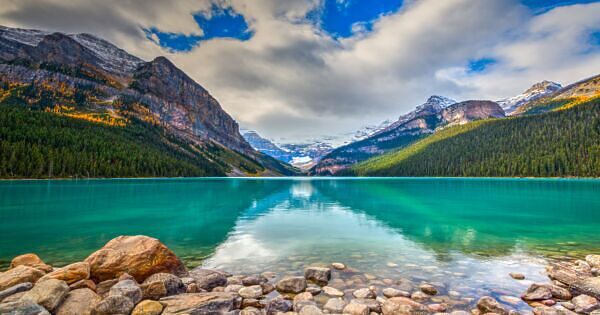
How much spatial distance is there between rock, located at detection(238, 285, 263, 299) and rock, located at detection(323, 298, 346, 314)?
10.3ft

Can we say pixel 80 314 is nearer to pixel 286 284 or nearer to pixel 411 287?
pixel 286 284

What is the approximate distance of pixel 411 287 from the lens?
1419 cm

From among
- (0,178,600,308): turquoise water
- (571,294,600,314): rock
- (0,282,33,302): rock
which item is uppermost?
(0,282,33,302): rock

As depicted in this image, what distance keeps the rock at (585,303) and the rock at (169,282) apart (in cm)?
1570

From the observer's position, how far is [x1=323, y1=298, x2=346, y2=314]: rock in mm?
11305

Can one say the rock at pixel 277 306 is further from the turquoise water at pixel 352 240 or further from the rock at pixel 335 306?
the turquoise water at pixel 352 240

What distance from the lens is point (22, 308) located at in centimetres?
901

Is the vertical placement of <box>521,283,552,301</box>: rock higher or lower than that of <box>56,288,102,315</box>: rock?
lower

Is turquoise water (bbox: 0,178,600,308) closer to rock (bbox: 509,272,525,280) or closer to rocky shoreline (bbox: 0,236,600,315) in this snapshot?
rock (bbox: 509,272,525,280)

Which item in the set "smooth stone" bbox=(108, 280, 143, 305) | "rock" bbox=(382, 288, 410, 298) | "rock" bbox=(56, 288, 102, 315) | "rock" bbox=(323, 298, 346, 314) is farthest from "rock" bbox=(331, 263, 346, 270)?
"rock" bbox=(56, 288, 102, 315)

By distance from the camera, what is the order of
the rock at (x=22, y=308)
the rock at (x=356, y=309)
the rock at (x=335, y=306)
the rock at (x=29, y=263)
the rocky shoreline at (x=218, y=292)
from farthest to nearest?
1. the rock at (x=29, y=263)
2. the rock at (x=335, y=306)
3. the rock at (x=356, y=309)
4. the rocky shoreline at (x=218, y=292)
5. the rock at (x=22, y=308)

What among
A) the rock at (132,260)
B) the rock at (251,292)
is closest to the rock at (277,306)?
the rock at (251,292)

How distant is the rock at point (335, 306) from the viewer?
1130cm

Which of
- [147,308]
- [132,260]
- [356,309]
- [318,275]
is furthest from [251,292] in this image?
[132,260]
